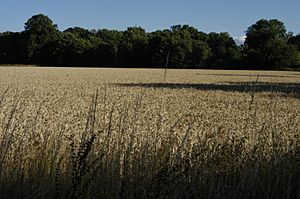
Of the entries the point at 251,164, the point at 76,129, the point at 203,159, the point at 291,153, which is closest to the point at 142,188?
the point at 203,159

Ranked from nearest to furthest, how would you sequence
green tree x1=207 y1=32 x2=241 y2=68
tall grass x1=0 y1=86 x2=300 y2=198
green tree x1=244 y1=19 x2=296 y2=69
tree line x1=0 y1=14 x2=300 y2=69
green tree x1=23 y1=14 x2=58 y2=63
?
tall grass x1=0 y1=86 x2=300 y2=198 < green tree x1=244 y1=19 x2=296 y2=69 < tree line x1=0 y1=14 x2=300 y2=69 < green tree x1=207 y1=32 x2=241 y2=68 < green tree x1=23 y1=14 x2=58 y2=63

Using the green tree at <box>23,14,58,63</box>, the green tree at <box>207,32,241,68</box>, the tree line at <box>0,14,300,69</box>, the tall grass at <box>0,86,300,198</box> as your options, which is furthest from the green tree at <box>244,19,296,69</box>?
the tall grass at <box>0,86,300,198</box>

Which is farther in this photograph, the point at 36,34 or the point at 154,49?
the point at 36,34

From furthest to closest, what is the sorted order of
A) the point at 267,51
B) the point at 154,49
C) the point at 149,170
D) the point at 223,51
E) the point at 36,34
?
the point at 36,34 < the point at 223,51 < the point at 154,49 < the point at 267,51 < the point at 149,170

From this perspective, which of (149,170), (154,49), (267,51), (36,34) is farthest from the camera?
(36,34)

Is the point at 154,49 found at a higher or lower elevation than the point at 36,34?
lower

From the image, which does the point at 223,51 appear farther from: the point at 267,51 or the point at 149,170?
the point at 149,170

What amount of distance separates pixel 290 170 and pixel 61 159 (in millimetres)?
2287

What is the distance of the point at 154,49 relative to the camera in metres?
106

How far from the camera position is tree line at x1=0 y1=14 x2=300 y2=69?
10044 centimetres

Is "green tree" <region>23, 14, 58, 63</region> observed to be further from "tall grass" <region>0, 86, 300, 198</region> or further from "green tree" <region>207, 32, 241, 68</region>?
"tall grass" <region>0, 86, 300, 198</region>

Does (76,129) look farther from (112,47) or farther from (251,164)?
(112,47)

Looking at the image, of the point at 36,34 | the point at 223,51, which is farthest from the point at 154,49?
the point at 36,34

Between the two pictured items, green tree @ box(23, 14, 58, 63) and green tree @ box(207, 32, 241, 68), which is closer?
green tree @ box(207, 32, 241, 68)
